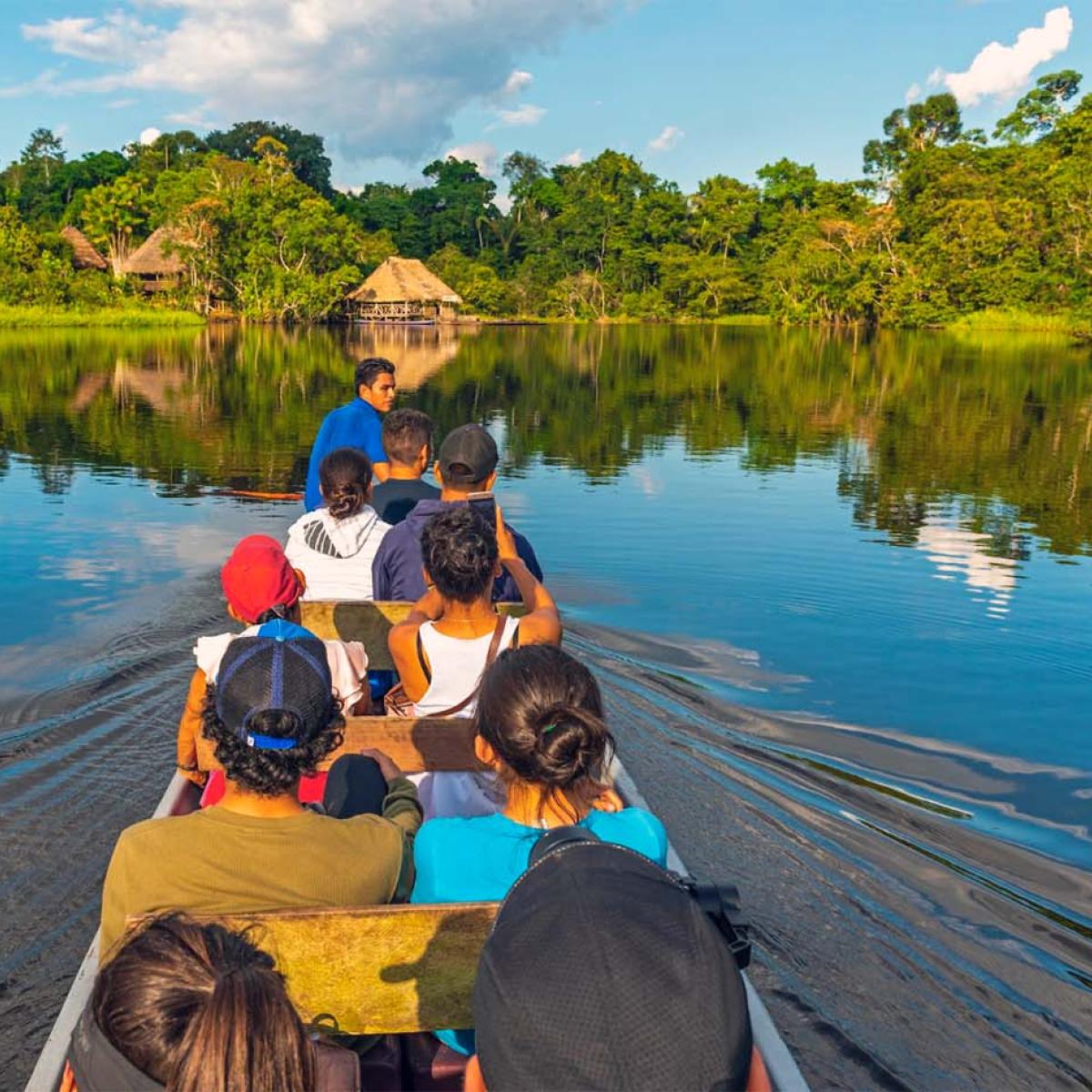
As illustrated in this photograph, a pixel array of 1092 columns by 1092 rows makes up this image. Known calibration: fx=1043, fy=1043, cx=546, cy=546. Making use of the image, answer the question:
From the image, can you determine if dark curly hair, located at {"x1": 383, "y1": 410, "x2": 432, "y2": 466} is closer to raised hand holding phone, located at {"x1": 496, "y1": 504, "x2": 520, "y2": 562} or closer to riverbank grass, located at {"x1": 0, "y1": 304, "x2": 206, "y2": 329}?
raised hand holding phone, located at {"x1": 496, "y1": 504, "x2": 520, "y2": 562}

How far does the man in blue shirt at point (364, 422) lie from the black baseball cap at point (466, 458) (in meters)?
2.02

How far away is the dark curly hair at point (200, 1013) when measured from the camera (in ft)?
4.93

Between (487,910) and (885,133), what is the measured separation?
94895 millimetres

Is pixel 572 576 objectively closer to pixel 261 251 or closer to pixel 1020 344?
pixel 1020 344

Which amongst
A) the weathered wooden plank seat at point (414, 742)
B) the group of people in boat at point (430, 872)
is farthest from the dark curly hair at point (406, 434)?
the weathered wooden plank seat at point (414, 742)

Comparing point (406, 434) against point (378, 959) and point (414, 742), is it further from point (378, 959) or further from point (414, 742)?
point (378, 959)

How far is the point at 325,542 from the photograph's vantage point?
585 centimetres

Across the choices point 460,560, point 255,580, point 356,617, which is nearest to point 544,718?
point 460,560

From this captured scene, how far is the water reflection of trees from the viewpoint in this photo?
Answer: 52.3 feet

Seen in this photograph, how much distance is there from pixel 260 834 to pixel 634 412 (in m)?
24.0

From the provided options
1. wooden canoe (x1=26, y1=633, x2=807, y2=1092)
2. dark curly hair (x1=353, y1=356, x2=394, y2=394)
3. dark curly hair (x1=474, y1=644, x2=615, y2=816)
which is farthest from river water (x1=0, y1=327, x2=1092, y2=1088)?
dark curly hair (x1=353, y1=356, x2=394, y2=394)

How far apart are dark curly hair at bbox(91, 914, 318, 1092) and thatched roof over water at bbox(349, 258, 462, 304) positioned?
245ft

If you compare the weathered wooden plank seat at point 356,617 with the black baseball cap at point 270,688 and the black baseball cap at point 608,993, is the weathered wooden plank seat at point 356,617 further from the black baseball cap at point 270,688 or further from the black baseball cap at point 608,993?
the black baseball cap at point 608,993

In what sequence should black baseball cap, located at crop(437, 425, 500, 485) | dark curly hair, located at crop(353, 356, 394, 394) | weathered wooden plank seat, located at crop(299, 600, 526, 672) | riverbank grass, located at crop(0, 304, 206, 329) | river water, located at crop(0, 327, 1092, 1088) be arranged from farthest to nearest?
riverbank grass, located at crop(0, 304, 206, 329) < dark curly hair, located at crop(353, 356, 394, 394) < black baseball cap, located at crop(437, 425, 500, 485) < weathered wooden plank seat, located at crop(299, 600, 526, 672) < river water, located at crop(0, 327, 1092, 1088)
